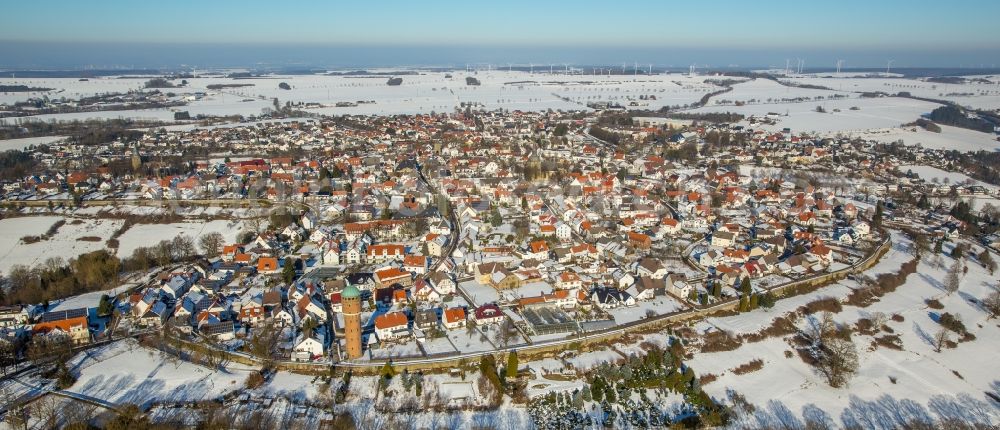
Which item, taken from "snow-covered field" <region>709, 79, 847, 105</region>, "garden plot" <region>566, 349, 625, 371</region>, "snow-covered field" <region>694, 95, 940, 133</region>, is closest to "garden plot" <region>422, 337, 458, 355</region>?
"garden plot" <region>566, 349, 625, 371</region>

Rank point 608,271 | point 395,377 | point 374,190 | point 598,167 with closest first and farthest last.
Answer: point 395,377
point 608,271
point 374,190
point 598,167

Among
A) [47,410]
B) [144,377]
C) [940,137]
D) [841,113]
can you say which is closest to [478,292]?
[144,377]

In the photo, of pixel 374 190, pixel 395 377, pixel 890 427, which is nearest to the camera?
pixel 890 427

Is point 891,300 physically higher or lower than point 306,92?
lower

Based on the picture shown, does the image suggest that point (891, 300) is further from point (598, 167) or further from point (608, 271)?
point (598, 167)

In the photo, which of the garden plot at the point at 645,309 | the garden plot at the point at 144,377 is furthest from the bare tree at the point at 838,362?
the garden plot at the point at 144,377

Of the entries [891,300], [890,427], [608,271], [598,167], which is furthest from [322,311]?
[598,167]

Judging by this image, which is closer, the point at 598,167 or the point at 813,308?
the point at 813,308
